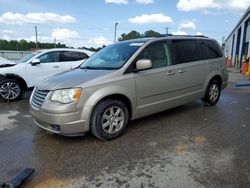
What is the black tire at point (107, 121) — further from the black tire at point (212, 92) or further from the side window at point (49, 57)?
the side window at point (49, 57)

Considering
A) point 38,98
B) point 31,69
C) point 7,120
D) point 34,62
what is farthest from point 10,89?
point 38,98

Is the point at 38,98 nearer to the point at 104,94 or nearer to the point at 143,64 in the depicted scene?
the point at 104,94

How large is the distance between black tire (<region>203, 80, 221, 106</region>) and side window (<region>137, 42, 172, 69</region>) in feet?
5.70

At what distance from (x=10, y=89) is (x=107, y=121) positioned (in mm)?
4716

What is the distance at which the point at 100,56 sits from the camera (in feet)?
16.8

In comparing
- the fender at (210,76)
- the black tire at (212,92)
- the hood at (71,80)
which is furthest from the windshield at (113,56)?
the black tire at (212,92)

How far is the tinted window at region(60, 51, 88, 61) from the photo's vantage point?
8266 millimetres

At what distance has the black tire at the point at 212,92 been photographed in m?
6.05

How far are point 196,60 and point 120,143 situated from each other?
283 cm

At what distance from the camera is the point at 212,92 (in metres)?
6.19

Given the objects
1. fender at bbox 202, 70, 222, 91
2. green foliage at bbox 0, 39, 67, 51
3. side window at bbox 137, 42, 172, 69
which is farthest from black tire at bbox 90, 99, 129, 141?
green foliage at bbox 0, 39, 67, 51

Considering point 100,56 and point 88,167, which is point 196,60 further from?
point 88,167

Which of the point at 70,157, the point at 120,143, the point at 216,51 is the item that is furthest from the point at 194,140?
the point at 216,51

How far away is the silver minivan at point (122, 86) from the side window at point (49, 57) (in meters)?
3.33
